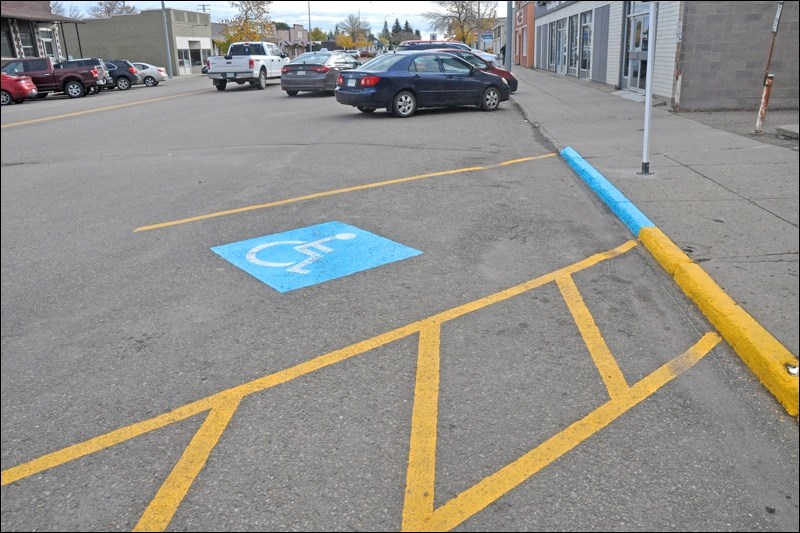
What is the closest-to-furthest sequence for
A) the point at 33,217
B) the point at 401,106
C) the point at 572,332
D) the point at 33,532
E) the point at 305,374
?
1. the point at 33,532
2. the point at 305,374
3. the point at 572,332
4. the point at 33,217
5. the point at 401,106

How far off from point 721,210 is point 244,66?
2382 centimetres

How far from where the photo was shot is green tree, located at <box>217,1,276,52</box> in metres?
59.1

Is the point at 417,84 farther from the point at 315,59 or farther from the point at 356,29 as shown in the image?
the point at 356,29

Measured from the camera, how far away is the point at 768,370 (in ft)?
11.5

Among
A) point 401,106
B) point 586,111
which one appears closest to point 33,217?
point 401,106

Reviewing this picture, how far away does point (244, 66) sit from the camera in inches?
1062

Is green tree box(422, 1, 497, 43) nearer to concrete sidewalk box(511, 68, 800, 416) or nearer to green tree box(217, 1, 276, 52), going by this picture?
green tree box(217, 1, 276, 52)

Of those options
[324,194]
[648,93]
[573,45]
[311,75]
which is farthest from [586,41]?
[324,194]

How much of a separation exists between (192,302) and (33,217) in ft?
11.2

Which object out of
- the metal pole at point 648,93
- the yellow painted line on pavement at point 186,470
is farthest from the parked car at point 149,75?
the yellow painted line on pavement at point 186,470

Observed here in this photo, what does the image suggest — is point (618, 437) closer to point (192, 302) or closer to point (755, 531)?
point (755, 531)

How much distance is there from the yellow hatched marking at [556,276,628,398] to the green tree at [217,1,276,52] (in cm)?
5889

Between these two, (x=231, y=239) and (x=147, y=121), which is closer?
(x=231, y=239)

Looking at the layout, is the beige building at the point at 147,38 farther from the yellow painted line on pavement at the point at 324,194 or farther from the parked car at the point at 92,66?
the yellow painted line on pavement at the point at 324,194
